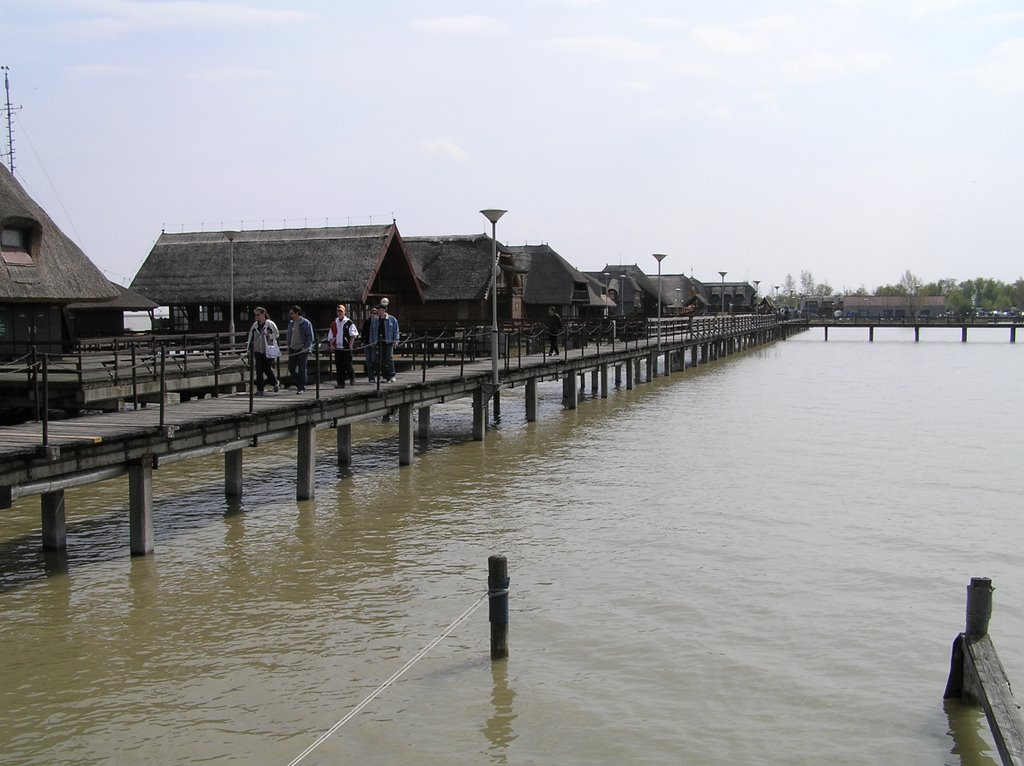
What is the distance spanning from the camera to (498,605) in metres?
10.7

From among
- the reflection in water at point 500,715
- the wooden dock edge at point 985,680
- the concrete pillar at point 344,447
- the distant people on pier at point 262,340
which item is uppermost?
the distant people on pier at point 262,340

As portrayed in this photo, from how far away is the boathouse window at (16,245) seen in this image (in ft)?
88.6

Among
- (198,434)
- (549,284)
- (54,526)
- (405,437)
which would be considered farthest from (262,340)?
(549,284)

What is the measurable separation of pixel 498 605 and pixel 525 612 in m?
2.05

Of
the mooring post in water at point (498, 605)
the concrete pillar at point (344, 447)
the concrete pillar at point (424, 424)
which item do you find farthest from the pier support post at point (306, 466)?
the mooring post in water at point (498, 605)

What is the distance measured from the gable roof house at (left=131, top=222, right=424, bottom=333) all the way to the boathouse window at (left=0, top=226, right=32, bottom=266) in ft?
44.0

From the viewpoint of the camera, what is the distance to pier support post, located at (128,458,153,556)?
1428cm

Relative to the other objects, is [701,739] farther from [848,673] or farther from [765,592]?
[765,592]

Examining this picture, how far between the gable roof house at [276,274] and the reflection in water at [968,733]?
109ft

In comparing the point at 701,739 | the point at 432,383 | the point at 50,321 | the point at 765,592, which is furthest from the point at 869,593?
the point at 50,321

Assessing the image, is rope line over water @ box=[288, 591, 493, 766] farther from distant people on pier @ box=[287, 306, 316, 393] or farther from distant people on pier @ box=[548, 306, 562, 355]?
distant people on pier @ box=[548, 306, 562, 355]

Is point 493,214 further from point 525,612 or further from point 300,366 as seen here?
point 525,612

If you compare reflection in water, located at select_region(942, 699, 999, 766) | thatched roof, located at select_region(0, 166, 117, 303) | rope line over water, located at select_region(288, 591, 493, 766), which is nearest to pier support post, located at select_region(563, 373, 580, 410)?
thatched roof, located at select_region(0, 166, 117, 303)

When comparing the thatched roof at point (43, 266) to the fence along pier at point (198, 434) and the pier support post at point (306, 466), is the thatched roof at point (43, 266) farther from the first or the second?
the pier support post at point (306, 466)
